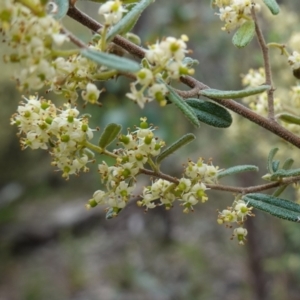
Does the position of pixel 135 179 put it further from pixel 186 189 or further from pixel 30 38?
pixel 30 38

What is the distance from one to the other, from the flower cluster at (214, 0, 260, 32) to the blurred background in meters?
0.51

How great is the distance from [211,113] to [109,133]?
0.58 feet

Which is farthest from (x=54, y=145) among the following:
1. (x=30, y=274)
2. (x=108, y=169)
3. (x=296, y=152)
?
(x=30, y=274)

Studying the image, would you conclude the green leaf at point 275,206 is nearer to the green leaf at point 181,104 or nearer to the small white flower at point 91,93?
the green leaf at point 181,104

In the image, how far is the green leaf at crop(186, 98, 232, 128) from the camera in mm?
786

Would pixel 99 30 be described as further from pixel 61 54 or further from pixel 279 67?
pixel 279 67

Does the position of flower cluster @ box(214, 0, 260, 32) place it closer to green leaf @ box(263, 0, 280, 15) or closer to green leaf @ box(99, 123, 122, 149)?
green leaf @ box(263, 0, 280, 15)

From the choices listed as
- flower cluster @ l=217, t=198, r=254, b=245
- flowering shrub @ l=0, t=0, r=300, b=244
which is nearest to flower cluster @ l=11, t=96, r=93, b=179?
flowering shrub @ l=0, t=0, r=300, b=244

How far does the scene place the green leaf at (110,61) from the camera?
1.88 feet

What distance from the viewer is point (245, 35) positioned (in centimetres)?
84

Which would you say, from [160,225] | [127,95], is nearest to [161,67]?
[127,95]

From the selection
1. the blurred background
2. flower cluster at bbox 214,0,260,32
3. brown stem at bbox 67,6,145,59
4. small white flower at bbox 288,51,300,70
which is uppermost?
flower cluster at bbox 214,0,260,32

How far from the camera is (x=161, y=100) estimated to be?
2.04 feet

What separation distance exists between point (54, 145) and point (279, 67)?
139cm
